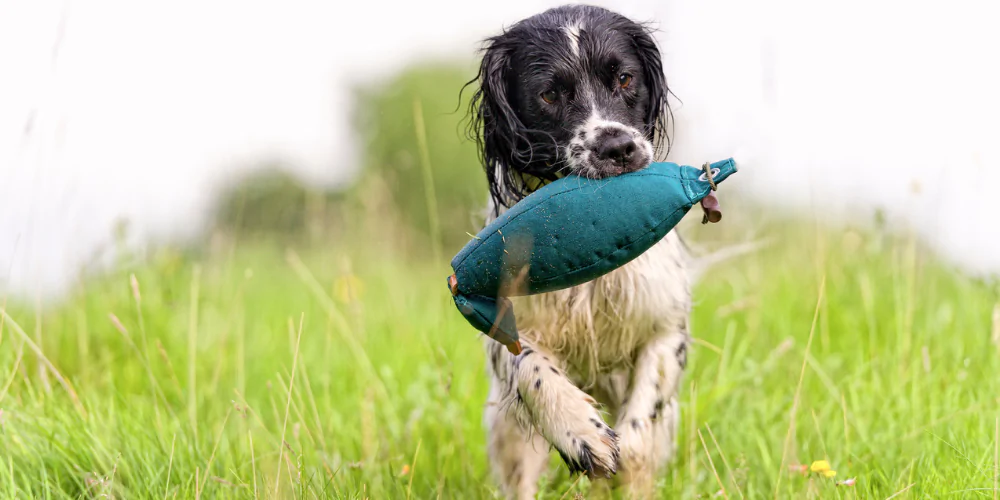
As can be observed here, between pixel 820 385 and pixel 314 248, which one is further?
pixel 314 248

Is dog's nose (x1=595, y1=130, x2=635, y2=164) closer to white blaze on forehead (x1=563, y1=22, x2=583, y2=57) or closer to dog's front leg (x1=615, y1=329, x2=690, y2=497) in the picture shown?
white blaze on forehead (x1=563, y1=22, x2=583, y2=57)

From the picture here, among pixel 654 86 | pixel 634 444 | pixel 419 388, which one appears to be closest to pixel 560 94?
pixel 654 86

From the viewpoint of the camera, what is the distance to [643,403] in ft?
8.98

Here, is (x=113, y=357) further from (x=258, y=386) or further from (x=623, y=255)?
(x=623, y=255)

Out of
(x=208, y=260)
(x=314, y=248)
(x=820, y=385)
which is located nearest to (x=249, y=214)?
(x=314, y=248)

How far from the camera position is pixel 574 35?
2832mm

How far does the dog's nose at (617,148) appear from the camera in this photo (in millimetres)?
2416

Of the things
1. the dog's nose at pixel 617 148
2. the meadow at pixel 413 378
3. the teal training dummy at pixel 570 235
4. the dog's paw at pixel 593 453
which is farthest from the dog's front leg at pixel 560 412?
the dog's nose at pixel 617 148

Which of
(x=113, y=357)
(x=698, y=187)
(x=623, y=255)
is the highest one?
(x=698, y=187)

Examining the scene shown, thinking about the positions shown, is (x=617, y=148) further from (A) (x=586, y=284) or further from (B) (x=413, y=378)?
(B) (x=413, y=378)

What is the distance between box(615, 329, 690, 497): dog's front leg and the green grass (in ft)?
0.48

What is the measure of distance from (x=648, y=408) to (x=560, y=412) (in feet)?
1.13

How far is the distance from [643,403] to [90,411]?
1804 millimetres

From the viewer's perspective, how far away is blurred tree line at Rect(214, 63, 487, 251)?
3.95 meters
